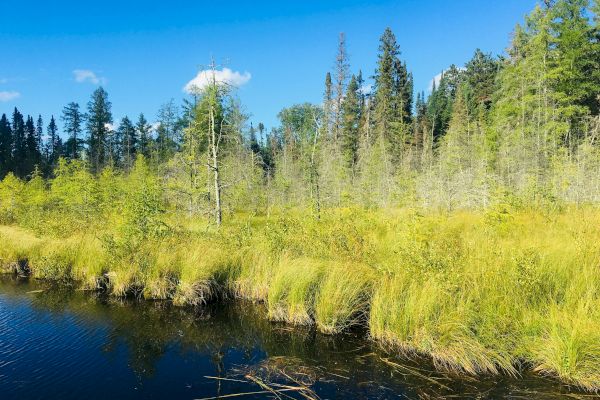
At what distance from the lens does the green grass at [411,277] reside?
17.8 ft

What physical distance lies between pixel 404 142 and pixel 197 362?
42.7 meters

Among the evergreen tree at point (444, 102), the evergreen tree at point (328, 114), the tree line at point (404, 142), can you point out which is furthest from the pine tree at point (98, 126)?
the evergreen tree at point (444, 102)

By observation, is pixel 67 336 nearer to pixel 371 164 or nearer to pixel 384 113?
pixel 371 164

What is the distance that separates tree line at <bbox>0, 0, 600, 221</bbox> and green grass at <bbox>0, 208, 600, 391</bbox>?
244 centimetres

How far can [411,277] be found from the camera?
699cm

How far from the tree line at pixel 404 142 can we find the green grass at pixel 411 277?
2.44 meters

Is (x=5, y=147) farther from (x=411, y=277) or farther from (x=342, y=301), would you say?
(x=411, y=277)

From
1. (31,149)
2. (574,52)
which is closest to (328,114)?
(574,52)

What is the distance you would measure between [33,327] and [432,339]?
7853 millimetres

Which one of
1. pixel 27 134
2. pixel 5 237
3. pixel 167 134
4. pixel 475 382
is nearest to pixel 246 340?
pixel 475 382

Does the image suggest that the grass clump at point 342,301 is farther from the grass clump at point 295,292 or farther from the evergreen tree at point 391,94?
the evergreen tree at point 391,94

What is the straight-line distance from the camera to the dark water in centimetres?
520

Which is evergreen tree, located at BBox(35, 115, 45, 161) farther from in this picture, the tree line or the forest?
the forest

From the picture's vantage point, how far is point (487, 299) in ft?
19.7
